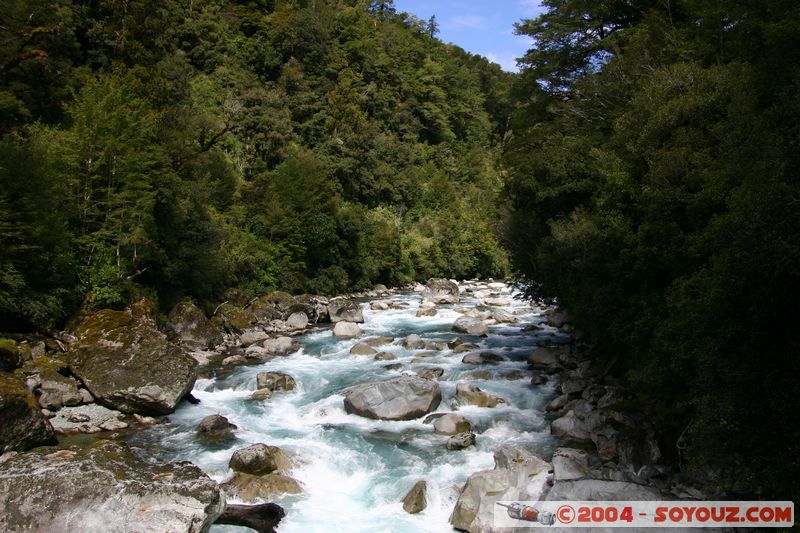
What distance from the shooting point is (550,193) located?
1573cm

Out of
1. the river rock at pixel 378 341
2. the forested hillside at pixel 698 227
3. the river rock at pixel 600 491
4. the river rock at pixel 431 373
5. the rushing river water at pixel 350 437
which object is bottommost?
the rushing river water at pixel 350 437

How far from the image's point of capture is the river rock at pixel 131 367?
42.8ft

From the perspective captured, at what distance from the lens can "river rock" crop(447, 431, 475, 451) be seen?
1170cm

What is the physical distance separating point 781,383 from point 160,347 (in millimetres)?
14320

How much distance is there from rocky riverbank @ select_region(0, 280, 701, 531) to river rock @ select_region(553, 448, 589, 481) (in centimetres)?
3

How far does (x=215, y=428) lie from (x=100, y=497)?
198 inches

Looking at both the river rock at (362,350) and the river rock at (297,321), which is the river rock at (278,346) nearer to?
the river rock at (362,350)

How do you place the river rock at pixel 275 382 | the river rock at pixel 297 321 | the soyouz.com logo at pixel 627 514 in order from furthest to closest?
the river rock at pixel 297 321 < the river rock at pixel 275 382 < the soyouz.com logo at pixel 627 514

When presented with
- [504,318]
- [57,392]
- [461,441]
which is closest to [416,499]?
[461,441]

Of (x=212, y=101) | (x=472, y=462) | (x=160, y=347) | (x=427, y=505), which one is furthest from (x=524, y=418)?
(x=212, y=101)

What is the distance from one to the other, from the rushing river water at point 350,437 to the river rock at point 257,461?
267mm

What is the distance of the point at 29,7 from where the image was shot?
20.8m

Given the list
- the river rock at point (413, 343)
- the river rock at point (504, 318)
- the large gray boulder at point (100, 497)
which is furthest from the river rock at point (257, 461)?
the river rock at point (504, 318)

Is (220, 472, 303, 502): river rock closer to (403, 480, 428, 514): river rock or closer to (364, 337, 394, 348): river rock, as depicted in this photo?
(403, 480, 428, 514): river rock
